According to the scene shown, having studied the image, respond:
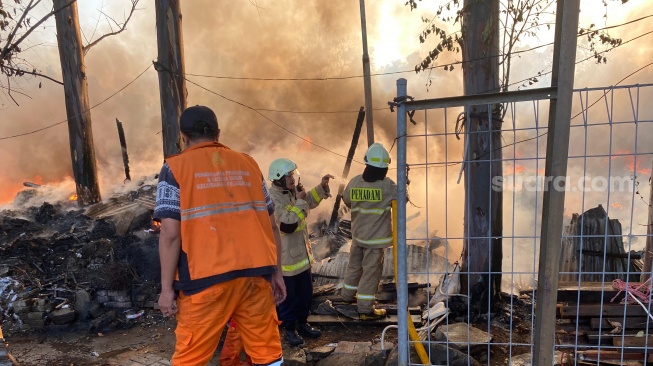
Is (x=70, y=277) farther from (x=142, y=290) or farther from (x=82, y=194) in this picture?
(x=82, y=194)

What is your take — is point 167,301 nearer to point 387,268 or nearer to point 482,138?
point 482,138

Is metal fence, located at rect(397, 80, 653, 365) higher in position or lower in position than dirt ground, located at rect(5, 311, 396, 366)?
higher

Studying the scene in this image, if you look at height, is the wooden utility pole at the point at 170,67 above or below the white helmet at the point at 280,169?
above

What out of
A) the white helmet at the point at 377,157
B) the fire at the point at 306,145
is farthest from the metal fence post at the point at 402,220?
the fire at the point at 306,145

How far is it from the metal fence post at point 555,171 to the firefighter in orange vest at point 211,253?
1.55m

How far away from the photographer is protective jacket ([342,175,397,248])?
5242 millimetres

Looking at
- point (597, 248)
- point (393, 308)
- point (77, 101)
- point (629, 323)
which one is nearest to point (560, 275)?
point (597, 248)

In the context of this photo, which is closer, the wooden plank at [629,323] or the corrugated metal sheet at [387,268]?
the wooden plank at [629,323]

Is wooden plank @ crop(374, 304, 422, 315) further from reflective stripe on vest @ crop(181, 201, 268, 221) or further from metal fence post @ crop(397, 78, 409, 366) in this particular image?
reflective stripe on vest @ crop(181, 201, 268, 221)

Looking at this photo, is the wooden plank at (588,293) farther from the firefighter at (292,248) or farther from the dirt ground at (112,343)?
the firefighter at (292,248)

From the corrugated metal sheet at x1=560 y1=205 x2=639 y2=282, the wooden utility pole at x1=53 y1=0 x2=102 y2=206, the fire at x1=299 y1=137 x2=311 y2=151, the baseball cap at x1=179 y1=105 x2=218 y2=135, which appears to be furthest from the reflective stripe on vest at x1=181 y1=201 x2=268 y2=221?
the fire at x1=299 y1=137 x2=311 y2=151

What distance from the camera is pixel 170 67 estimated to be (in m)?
6.36

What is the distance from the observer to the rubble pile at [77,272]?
6234 millimetres

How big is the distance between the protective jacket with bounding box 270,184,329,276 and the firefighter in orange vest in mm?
1777
